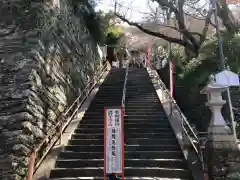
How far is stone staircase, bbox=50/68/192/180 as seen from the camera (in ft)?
25.4

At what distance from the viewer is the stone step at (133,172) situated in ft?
25.3

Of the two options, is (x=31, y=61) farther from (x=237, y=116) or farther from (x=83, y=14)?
(x=83, y=14)

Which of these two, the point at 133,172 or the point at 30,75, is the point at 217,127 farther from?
the point at 30,75

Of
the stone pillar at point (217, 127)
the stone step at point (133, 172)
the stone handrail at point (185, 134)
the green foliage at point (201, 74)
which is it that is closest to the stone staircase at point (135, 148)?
the stone step at point (133, 172)

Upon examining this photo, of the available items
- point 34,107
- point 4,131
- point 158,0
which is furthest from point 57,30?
point 158,0

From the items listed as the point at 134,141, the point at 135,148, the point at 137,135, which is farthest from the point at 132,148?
the point at 137,135

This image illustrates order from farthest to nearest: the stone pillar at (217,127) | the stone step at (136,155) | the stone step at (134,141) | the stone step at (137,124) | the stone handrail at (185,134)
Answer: the stone step at (137,124)
the stone step at (134,141)
the stone step at (136,155)
the stone handrail at (185,134)
the stone pillar at (217,127)

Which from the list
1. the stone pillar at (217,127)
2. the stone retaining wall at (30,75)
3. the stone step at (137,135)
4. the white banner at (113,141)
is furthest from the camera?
the stone step at (137,135)

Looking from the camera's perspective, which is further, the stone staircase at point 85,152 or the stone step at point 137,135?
the stone step at point 137,135

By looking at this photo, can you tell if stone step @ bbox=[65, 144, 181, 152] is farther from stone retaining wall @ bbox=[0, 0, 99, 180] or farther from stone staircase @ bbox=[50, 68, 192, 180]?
stone retaining wall @ bbox=[0, 0, 99, 180]

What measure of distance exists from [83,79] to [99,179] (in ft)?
27.9

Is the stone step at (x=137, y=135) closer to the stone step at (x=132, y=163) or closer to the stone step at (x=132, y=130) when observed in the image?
the stone step at (x=132, y=130)

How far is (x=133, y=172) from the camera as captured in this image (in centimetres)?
773

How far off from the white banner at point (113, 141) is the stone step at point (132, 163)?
6.21 ft
